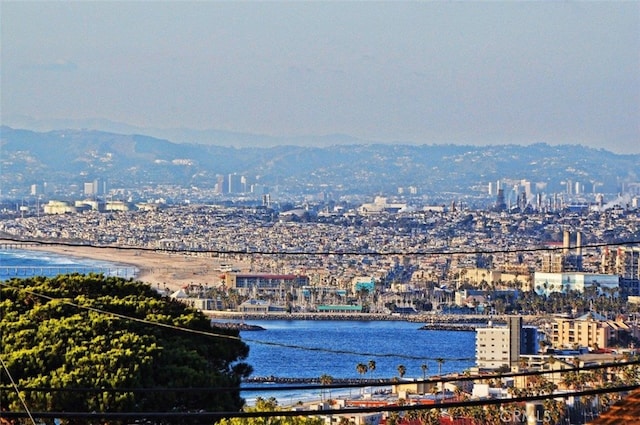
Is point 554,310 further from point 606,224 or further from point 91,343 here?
point 91,343

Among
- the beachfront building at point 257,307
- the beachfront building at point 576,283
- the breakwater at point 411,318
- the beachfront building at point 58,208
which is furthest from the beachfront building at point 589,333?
the beachfront building at point 58,208

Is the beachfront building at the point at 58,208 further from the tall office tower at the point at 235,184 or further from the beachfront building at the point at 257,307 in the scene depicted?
the tall office tower at the point at 235,184

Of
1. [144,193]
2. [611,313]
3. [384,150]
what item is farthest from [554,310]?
[384,150]

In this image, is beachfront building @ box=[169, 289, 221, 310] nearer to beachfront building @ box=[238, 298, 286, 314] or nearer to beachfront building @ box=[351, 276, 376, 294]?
beachfront building @ box=[238, 298, 286, 314]

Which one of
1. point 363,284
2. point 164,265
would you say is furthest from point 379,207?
point 164,265

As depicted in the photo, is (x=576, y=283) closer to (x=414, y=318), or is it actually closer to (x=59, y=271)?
(x=414, y=318)
